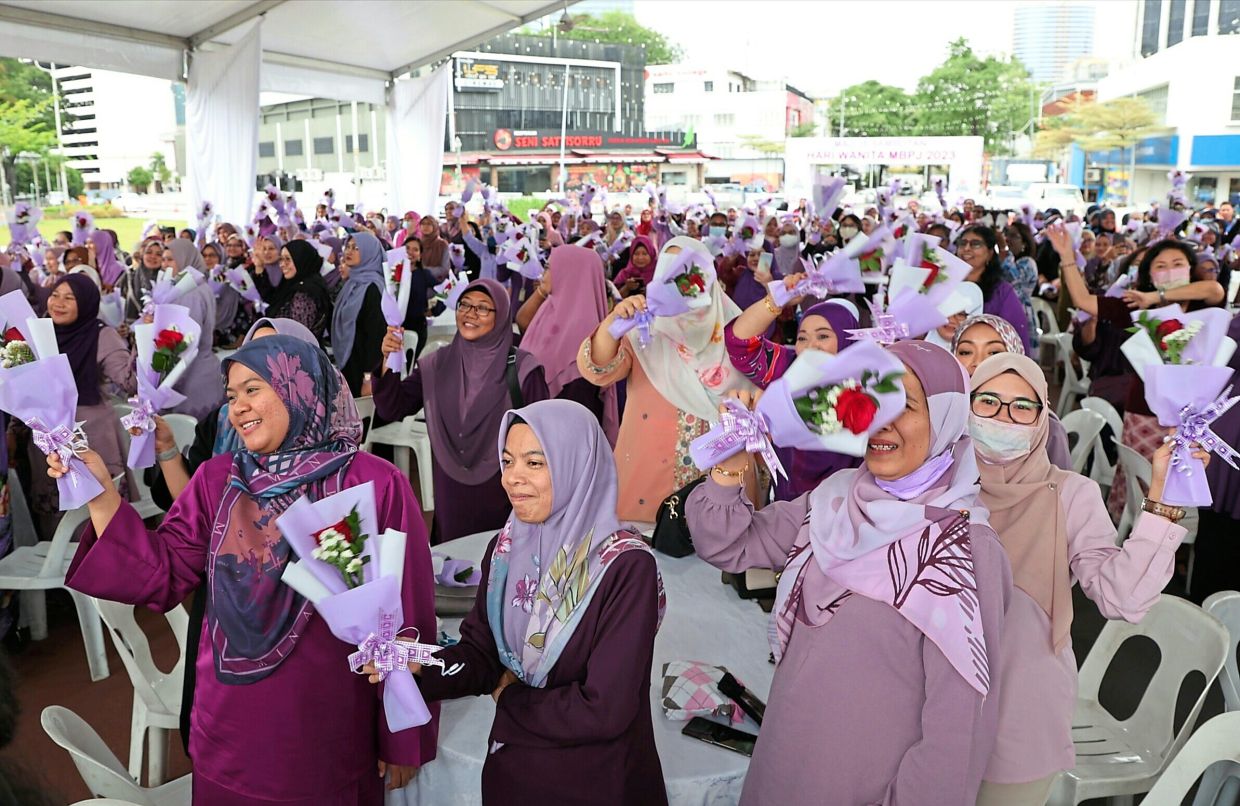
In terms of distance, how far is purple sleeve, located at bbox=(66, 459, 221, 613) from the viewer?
159 cm

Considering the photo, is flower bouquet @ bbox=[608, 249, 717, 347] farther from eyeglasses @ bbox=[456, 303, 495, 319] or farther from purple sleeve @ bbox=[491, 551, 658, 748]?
purple sleeve @ bbox=[491, 551, 658, 748]

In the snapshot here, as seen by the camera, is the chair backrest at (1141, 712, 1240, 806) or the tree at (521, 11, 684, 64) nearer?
the chair backrest at (1141, 712, 1240, 806)

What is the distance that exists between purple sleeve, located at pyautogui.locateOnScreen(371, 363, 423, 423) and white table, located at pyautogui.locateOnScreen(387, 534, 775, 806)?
1.12m

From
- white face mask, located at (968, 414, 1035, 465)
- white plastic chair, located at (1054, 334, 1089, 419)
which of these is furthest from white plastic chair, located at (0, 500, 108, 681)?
white plastic chair, located at (1054, 334, 1089, 419)

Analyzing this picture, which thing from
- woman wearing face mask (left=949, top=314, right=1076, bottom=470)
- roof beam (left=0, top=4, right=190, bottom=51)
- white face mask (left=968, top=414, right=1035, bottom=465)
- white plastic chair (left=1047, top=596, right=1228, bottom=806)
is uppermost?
roof beam (left=0, top=4, right=190, bottom=51)

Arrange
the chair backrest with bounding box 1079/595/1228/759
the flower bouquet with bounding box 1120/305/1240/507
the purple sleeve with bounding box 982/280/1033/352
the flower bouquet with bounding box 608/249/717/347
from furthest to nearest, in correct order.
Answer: the purple sleeve with bounding box 982/280/1033/352 → the flower bouquet with bounding box 608/249/717/347 → the chair backrest with bounding box 1079/595/1228/759 → the flower bouquet with bounding box 1120/305/1240/507

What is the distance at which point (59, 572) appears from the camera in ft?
A: 10.2

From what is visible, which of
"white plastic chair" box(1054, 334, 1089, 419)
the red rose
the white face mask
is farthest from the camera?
"white plastic chair" box(1054, 334, 1089, 419)

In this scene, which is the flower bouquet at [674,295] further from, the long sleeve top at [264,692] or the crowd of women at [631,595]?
the long sleeve top at [264,692]

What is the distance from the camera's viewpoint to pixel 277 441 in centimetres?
170

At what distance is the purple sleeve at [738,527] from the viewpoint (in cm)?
155

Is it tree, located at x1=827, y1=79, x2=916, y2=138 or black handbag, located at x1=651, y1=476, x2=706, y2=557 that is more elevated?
tree, located at x1=827, y1=79, x2=916, y2=138

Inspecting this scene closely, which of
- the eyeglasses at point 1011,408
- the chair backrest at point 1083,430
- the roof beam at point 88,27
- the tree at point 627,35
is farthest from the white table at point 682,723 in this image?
Answer: the tree at point 627,35

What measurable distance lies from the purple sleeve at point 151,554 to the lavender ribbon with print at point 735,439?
36.3 inches
